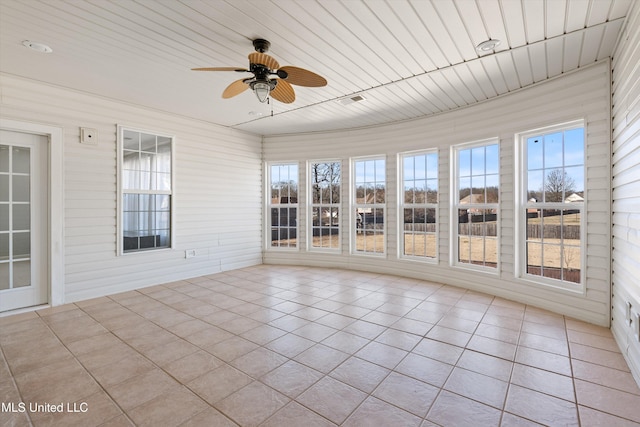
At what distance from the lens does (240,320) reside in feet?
11.2

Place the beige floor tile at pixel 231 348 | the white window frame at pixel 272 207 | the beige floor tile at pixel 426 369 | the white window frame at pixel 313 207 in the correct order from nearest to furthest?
1. the beige floor tile at pixel 426 369
2. the beige floor tile at pixel 231 348
3. the white window frame at pixel 313 207
4. the white window frame at pixel 272 207

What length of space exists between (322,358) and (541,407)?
153 centimetres

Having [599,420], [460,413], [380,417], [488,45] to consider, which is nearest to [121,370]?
[380,417]

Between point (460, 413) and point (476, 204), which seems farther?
point (476, 204)

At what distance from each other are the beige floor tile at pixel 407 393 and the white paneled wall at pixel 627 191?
1556 millimetres

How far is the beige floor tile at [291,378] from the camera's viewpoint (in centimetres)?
215

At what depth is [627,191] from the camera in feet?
8.55

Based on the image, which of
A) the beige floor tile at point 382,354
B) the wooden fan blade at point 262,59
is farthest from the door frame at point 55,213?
the beige floor tile at point 382,354

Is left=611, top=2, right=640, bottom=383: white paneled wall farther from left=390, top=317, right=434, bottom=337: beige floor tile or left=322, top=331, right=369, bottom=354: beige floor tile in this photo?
left=322, top=331, right=369, bottom=354: beige floor tile

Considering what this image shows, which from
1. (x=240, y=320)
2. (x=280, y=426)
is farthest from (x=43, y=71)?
(x=280, y=426)

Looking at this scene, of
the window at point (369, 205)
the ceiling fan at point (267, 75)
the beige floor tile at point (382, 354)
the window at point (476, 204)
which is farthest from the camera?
the window at point (369, 205)

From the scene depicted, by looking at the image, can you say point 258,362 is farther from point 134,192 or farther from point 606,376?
point 134,192

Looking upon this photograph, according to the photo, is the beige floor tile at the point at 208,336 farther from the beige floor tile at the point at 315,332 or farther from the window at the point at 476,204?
the window at the point at 476,204

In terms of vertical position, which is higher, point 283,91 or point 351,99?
point 351,99
